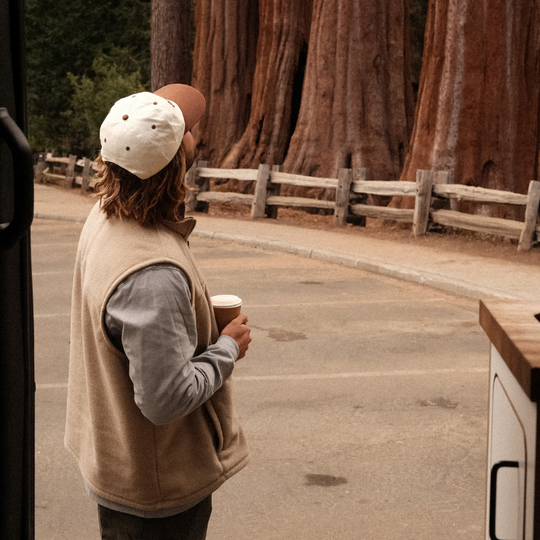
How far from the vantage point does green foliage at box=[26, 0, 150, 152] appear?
38000 millimetres

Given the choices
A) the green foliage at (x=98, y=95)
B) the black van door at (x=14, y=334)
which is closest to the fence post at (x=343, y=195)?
the black van door at (x=14, y=334)

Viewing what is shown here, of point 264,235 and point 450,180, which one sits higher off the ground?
point 450,180

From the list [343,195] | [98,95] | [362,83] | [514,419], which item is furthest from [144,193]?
[98,95]

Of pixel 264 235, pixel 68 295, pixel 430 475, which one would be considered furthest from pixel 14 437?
pixel 264 235

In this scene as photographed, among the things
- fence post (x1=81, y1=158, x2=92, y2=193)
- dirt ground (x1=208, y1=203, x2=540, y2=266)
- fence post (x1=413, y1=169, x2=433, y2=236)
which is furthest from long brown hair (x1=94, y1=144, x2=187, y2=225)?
fence post (x1=81, y1=158, x2=92, y2=193)

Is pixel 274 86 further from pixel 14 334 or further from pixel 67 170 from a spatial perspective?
pixel 14 334

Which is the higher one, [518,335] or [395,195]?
[518,335]

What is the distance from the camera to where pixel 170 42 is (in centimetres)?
1484

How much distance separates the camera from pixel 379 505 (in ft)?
13.1

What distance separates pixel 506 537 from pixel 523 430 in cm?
37

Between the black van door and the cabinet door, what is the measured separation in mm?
1030

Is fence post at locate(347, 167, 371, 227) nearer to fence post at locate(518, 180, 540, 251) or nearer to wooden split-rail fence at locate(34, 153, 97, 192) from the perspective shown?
fence post at locate(518, 180, 540, 251)

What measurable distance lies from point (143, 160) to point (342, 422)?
10.9ft

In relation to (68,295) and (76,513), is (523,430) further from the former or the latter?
(68,295)
